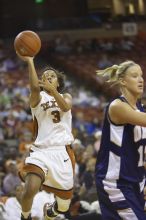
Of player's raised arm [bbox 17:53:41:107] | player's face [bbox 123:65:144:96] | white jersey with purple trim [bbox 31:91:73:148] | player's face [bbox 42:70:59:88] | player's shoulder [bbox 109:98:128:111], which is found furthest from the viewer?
player's face [bbox 42:70:59:88]

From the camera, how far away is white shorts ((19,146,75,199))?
5.95m

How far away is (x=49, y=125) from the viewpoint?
611 cm

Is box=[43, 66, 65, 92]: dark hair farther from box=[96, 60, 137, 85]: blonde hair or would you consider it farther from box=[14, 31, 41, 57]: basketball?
box=[96, 60, 137, 85]: blonde hair

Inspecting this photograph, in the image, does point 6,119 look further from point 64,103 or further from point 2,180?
point 64,103

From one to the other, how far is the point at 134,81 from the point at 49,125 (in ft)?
5.82

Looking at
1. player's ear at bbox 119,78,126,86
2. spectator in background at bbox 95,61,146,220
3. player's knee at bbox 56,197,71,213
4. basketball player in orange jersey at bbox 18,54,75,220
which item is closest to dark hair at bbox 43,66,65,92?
basketball player in orange jersey at bbox 18,54,75,220

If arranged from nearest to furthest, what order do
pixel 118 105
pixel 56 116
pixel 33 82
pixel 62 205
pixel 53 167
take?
pixel 118 105 → pixel 33 82 → pixel 53 167 → pixel 56 116 → pixel 62 205

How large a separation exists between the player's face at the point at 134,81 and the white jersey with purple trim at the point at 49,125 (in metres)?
1.70

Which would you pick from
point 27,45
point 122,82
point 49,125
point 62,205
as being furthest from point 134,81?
point 62,205

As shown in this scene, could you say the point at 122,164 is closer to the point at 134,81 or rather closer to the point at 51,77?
the point at 134,81

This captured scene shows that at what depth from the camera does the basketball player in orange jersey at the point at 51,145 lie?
19.4 ft

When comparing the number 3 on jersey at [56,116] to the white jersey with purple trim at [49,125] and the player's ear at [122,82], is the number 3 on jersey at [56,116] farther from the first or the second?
the player's ear at [122,82]

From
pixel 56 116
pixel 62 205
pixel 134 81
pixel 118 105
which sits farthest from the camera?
pixel 62 205

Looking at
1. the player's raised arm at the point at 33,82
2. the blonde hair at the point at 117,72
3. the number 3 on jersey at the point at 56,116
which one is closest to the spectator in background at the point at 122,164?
the blonde hair at the point at 117,72
